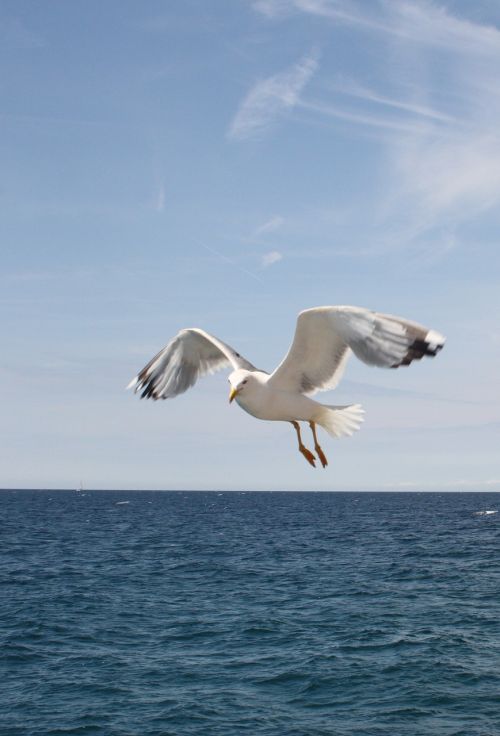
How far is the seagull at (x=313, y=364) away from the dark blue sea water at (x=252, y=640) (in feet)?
79.3

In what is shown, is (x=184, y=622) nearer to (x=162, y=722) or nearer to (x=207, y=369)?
(x=162, y=722)

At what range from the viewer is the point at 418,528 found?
11994cm

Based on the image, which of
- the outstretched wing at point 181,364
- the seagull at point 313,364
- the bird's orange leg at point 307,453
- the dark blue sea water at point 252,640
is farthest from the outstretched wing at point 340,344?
the dark blue sea water at point 252,640

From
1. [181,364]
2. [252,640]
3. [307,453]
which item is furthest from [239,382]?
[252,640]

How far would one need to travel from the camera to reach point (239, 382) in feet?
23.5

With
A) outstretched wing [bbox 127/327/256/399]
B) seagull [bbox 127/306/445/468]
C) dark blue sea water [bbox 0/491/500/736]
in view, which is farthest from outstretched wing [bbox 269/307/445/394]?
dark blue sea water [bbox 0/491/500/736]

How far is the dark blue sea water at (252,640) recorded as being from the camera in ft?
108

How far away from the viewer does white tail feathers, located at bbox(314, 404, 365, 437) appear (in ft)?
25.6

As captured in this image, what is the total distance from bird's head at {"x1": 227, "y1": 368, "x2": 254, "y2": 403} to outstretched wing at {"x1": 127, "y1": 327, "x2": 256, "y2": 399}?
214cm

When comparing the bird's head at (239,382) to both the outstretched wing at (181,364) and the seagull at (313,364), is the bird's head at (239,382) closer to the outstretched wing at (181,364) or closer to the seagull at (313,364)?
the seagull at (313,364)

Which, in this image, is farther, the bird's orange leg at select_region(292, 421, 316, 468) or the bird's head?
the bird's head

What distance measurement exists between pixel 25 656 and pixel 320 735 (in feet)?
60.2

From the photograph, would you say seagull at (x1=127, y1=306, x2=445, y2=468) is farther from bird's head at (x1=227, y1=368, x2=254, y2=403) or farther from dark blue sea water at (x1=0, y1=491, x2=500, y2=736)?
dark blue sea water at (x1=0, y1=491, x2=500, y2=736)

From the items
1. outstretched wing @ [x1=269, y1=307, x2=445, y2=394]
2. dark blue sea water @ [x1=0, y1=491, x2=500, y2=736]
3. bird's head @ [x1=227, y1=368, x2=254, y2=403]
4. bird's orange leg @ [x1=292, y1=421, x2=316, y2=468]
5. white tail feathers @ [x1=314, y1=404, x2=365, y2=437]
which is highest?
outstretched wing @ [x1=269, y1=307, x2=445, y2=394]
